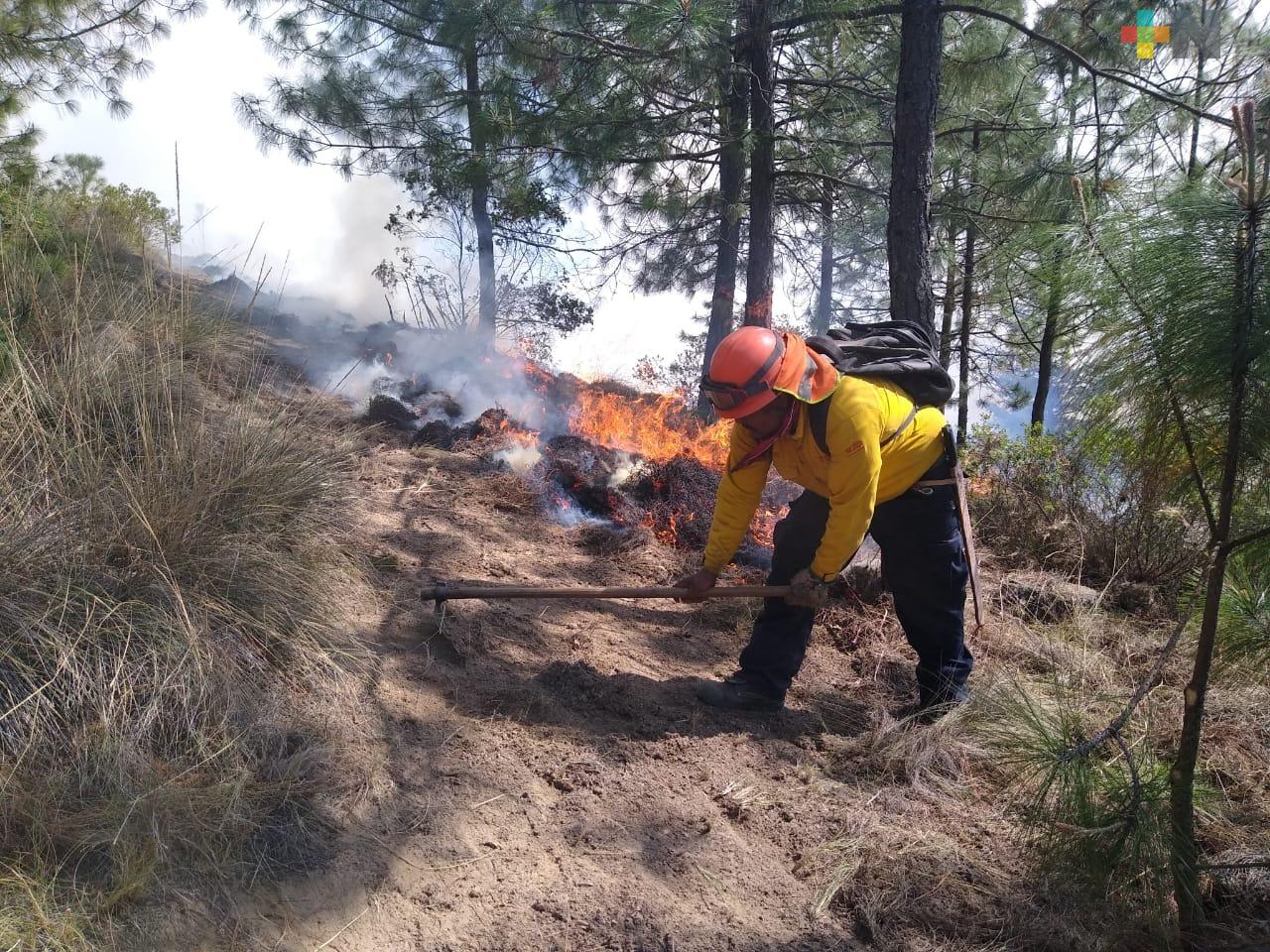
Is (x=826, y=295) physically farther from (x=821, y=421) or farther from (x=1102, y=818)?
(x=1102, y=818)

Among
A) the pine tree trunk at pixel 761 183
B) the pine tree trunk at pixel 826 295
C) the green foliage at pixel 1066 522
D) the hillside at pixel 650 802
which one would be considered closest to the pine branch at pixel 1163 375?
the hillside at pixel 650 802

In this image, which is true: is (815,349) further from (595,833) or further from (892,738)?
(595,833)

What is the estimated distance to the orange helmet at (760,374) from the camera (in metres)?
3.20

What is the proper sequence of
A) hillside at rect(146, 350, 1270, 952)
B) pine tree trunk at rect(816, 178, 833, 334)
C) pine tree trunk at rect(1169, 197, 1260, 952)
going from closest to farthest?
1. pine tree trunk at rect(1169, 197, 1260, 952)
2. hillside at rect(146, 350, 1270, 952)
3. pine tree trunk at rect(816, 178, 833, 334)

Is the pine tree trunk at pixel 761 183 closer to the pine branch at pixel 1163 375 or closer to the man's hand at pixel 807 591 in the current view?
the man's hand at pixel 807 591

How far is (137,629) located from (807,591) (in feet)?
A: 8.30

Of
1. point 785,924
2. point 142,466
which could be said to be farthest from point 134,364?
point 785,924

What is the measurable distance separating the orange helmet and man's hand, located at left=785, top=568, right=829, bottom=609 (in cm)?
80

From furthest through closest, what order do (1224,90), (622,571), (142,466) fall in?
1. (1224,90)
2. (622,571)
3. (142,466)

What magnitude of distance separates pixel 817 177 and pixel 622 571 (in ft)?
17.8

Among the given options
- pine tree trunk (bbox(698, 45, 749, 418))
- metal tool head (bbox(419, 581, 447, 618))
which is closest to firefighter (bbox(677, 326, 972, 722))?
metal tool head (bbox(419, 581, 447, 618))

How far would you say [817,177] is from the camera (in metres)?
8.76

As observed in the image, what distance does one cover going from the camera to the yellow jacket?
326 cm

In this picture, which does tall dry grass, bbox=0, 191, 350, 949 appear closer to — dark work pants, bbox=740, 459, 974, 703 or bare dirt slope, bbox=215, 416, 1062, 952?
bare dirt slope, bbox=215, 416, 1062, 952
